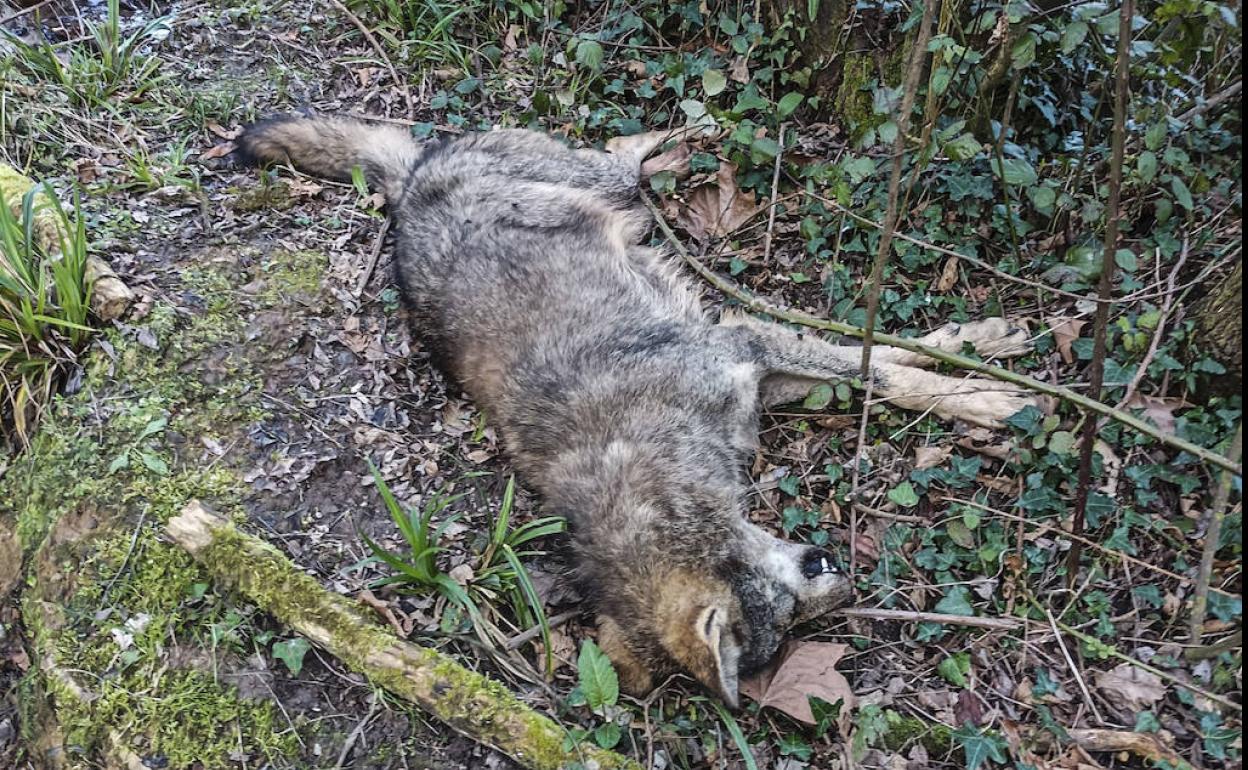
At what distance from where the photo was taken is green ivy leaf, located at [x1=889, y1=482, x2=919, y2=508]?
375 cm

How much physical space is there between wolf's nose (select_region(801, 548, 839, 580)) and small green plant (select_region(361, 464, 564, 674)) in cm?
111

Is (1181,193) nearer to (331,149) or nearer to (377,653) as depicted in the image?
(377,653)

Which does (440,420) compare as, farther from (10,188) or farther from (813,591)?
(10,188)

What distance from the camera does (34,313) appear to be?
4.25m

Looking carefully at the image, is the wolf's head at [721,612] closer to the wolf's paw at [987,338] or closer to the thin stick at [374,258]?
the wolf's paw at [987,338]

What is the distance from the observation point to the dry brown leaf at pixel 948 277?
172 inches

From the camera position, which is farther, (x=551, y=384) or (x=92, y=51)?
(x=92, y=51)

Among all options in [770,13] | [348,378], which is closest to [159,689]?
[348,378]

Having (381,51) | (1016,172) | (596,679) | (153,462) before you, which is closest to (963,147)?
(1016,172)

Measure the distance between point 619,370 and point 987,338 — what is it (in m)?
1.77

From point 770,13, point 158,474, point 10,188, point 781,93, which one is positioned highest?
point 770,13

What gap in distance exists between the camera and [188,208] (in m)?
5.14

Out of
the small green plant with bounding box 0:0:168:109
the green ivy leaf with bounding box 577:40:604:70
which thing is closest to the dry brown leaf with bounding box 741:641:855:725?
the green ivy leaf with bounding box 577:40:604:70

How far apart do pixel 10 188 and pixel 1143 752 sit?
606cm
